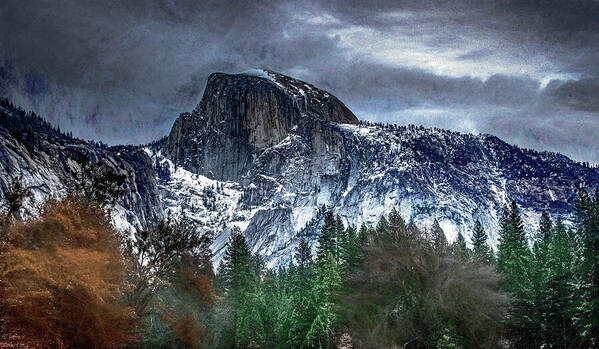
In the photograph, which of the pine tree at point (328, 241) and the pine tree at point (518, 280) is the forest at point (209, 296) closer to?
the pine tree at point (518, 280)

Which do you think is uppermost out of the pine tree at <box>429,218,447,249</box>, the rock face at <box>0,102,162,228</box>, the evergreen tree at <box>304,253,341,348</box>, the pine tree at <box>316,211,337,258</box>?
the rock face at <box>0,102,162,228</box>

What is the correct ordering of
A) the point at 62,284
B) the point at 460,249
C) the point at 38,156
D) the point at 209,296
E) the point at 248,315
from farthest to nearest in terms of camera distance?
the point at 38,156 < the point at 460,249 < the point at 248,315 < the point at 209,296 < the point at 62,284

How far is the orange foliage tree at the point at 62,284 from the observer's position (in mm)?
25719

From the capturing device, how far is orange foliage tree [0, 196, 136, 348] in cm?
2572

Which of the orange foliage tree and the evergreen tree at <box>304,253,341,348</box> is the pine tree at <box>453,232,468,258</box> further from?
the orange foliage tree

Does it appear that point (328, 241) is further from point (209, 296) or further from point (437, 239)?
point (437, 239)

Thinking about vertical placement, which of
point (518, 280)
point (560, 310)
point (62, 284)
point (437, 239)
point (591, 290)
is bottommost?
point (560, 310)

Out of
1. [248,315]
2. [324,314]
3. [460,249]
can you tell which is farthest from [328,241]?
[324,314]

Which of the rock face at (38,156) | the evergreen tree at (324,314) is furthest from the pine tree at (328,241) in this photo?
the rock face at (38,156)

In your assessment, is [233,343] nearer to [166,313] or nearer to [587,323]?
[166,313]

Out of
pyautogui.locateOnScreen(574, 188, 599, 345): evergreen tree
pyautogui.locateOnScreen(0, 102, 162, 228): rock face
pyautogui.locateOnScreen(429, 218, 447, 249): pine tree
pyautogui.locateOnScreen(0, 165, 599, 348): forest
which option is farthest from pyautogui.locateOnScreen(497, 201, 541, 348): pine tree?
pyautogui.locateOnScreen(0, 102, 162, 228): rock face

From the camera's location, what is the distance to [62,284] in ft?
88.1

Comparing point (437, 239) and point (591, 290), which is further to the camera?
point (437, 239)

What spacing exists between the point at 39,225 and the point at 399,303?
21.7 m
